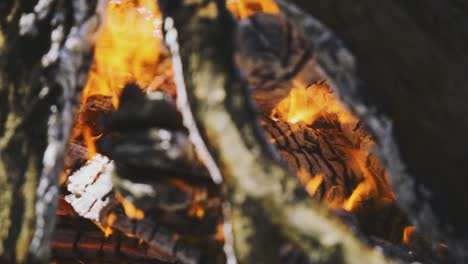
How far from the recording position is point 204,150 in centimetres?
134

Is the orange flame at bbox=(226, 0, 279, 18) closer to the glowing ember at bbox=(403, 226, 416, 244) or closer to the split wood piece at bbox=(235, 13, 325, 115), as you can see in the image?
the split wood piece at bbox=(235, 13, 325, 115)

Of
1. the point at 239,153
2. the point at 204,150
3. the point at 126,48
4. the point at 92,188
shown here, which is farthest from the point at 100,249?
the point at 239,153

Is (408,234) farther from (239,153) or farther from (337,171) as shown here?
(239,153)

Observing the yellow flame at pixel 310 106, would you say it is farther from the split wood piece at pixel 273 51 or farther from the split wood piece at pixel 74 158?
the split wood piece at pixel 74 158

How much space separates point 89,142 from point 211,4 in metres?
1.34

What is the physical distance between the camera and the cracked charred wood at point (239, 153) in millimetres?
1181

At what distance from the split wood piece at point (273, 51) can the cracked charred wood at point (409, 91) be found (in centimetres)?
11

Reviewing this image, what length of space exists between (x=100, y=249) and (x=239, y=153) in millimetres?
1414

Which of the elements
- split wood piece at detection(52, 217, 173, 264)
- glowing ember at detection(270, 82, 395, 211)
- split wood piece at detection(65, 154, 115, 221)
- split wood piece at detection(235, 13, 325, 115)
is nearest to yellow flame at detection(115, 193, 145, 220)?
split wood piece at detection(65, 154, 115, 221)

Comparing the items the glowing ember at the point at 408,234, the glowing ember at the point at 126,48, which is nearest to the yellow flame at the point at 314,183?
the glowing ember at the point at 408,234

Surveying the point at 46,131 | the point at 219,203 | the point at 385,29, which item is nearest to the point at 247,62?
the point at 385,29

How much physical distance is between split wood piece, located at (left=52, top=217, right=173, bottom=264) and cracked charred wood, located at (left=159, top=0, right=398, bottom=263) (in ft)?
3.91

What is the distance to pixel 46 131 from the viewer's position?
1.41m

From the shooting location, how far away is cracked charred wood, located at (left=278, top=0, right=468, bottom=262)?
125 centimetres
